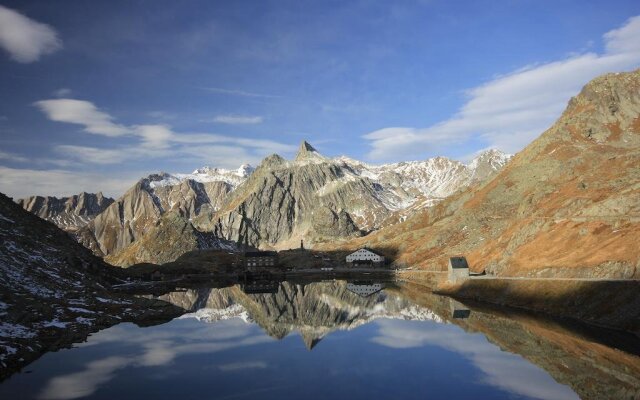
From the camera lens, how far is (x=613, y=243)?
277 ft

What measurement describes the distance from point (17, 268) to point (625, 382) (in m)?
90.6

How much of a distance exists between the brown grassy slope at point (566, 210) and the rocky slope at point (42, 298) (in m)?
81.2

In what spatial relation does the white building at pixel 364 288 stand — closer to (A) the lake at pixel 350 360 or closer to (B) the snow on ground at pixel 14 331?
(A) the lake at pixel 350 360

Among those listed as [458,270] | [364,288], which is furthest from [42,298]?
[364,288]

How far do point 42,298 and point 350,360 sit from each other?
171ft

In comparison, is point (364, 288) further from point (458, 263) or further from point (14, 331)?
point (14, 331)

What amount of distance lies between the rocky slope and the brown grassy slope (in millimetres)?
81196

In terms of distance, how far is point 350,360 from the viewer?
64000mm

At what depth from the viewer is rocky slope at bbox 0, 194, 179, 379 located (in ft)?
211

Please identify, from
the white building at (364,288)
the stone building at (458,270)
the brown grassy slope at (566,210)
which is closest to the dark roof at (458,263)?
the stone building at (458,270)

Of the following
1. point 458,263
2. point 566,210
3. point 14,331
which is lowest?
point 14,331

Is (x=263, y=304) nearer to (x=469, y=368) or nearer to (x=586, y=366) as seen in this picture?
(x=469, y=368)

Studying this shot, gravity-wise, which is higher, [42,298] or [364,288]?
[42,298]

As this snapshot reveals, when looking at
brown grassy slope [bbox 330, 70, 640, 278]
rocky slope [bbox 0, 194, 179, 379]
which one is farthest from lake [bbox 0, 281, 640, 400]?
brown grassy slope [bbox 330, 70, 640, 278]
